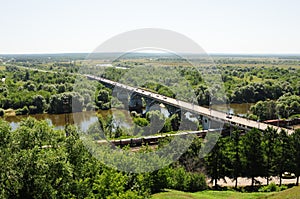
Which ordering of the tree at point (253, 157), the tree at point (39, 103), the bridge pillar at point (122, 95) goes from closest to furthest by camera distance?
the tree at point (253, 157), the bridge pillar at point (122, 95), the tree at point (39, 103)

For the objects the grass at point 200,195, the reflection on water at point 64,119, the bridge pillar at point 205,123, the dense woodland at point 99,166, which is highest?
the dense woodland at point 99,166

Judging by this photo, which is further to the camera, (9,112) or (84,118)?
(9,112)

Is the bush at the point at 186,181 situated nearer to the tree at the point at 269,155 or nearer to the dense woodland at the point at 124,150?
the dense woodland at the point at 124,150

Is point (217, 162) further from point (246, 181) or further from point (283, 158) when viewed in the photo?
point (283, 158)

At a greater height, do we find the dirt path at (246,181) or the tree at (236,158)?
the tree at (236,158)

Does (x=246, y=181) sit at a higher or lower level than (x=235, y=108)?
higher

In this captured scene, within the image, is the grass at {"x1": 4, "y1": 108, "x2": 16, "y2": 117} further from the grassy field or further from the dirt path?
the grassy field

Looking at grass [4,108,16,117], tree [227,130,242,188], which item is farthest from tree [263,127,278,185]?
grass [4,108,16,117]

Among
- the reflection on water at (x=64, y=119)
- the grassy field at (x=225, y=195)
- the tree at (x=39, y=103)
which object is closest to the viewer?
the grassy field at (x=225, y=195)

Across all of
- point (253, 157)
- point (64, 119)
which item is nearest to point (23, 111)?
point (64, 119)

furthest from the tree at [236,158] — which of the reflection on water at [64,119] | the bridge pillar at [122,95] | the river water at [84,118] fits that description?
the reflection on water at [64,119]

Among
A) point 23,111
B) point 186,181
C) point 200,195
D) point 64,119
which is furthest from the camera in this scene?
point 23,111

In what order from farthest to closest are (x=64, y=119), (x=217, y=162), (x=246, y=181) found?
(x=64, y=119) → (x=246, y=181) → (x=217, y=162)

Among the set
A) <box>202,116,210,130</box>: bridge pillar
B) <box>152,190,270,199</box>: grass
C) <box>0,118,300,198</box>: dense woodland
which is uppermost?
<box>0,118,300,198</box>: dense woodland
